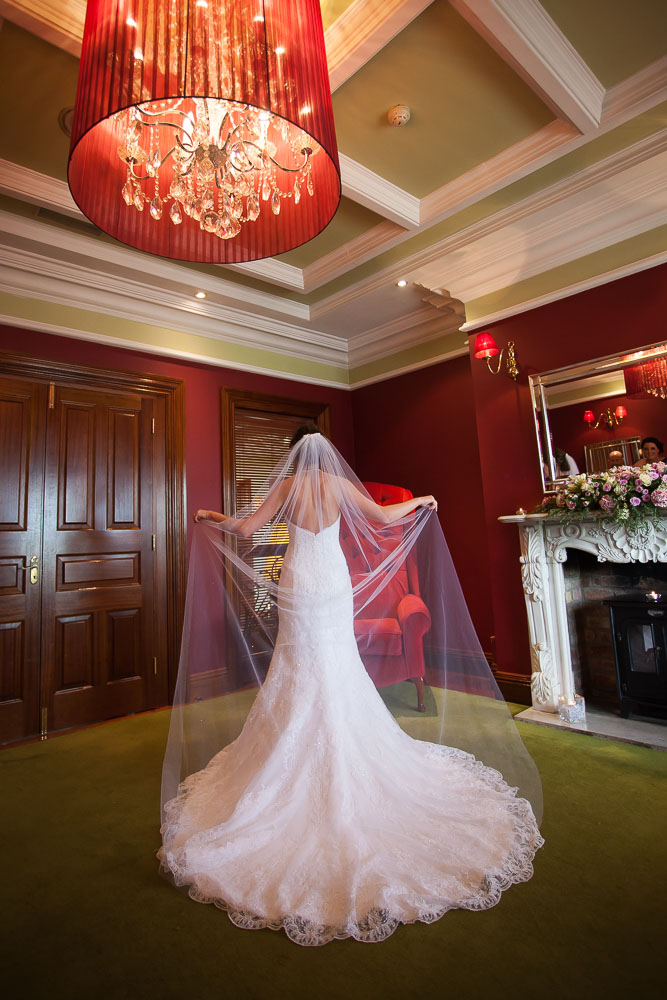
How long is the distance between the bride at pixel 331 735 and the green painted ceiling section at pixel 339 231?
1.72m

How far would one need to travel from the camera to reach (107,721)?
12.5ft

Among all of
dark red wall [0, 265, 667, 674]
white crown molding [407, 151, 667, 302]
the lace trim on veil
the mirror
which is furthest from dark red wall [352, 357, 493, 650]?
the lace trim on veil

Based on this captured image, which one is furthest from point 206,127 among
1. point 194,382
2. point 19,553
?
point 19,553

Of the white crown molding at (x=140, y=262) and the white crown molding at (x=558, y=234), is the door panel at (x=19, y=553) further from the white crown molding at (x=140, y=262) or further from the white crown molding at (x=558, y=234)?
the white crown molding at (x=558, y=234)

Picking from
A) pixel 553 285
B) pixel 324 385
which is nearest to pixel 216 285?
pixel 324 385

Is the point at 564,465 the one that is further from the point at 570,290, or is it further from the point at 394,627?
the point at 394,627

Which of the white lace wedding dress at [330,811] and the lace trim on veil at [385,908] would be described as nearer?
the lace trim on veil at [385,908]

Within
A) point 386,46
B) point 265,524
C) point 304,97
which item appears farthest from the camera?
point 265,524

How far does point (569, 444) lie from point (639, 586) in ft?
3.28

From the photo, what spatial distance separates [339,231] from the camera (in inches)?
147

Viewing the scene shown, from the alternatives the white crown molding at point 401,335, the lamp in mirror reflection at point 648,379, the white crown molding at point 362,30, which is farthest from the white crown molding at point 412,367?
the white crown molding at point 362,30

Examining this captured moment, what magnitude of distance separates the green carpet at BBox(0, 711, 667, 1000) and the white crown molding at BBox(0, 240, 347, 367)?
10.5 ft

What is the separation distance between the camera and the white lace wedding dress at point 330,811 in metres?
1.64

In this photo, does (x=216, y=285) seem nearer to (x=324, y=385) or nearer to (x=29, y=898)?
(x=324, y=385)
